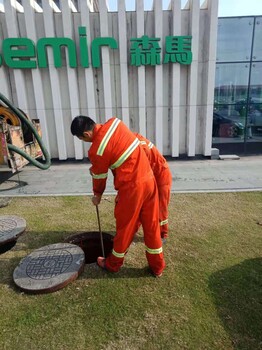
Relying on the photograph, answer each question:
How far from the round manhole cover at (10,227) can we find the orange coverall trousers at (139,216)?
5.13 feet

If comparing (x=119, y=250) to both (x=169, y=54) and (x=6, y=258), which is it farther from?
(x=169, y=54)

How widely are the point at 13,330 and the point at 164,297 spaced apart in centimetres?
140

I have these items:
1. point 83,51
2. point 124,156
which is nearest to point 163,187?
point 124,156

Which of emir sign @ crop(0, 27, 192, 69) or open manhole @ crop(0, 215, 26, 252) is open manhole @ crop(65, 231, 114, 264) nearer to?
open manhole @ crop(0, 215, 26, 252)

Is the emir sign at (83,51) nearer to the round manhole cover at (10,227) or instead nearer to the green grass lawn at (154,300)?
the round manhole cover at (10,227)

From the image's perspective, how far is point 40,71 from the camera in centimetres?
735

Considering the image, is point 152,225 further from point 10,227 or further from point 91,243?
point 10,227

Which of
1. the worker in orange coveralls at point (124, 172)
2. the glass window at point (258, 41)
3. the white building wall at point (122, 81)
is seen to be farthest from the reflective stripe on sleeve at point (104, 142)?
the glass window at point (258, 41)

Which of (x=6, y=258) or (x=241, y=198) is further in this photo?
(x=241, y=198)

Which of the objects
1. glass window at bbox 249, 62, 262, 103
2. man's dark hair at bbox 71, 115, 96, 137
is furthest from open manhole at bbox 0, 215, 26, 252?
glass window at bbox 249, 62, 262, 103

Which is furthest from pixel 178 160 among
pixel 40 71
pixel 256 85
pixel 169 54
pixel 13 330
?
pixel 13 330

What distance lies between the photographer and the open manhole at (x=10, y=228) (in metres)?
3.46

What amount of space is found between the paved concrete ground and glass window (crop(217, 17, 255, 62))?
3.73 meters

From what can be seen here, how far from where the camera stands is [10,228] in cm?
373
